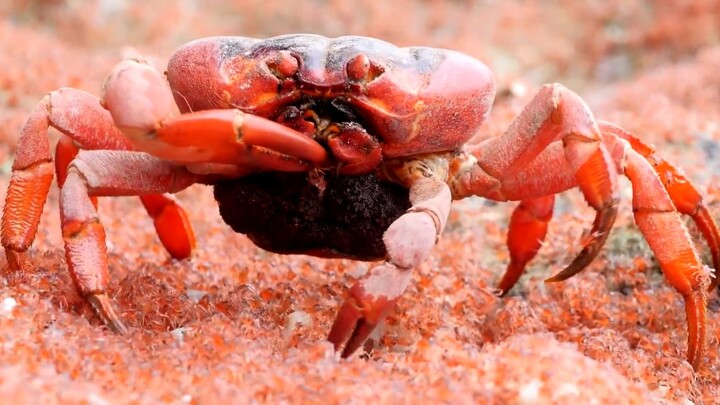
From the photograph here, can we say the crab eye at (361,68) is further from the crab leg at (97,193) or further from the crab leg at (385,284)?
the crab leg at (97,193)

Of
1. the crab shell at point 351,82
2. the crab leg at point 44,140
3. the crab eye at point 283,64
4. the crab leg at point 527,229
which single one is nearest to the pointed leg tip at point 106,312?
the crab leg at point 44,140

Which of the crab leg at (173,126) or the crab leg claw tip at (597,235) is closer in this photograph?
the crab leg at (173,126)

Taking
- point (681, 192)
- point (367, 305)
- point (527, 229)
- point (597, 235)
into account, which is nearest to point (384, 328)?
point (367, 305)

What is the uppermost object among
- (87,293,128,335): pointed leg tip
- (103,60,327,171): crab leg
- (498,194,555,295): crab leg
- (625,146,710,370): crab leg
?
(103,60,327,171): crab leg

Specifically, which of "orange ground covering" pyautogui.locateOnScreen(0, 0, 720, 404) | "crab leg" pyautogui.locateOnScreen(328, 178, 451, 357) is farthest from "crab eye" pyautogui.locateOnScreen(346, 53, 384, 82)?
"orange ground covering" pyautogui.locateOnScreen(0, 0, 720, 404)

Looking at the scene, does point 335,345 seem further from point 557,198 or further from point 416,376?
point 557,198

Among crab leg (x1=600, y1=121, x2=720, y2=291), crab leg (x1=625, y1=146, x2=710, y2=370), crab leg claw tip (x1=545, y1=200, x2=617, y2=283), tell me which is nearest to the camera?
crab leg claw tip (x1=545, y1=200, x2=617, y2=283)

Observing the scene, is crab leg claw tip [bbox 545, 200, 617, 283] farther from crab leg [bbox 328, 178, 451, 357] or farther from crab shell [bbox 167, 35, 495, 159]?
crab shell [bbox 167, 35, 495, 159]

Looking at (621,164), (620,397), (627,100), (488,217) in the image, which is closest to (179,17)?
(627,100)
